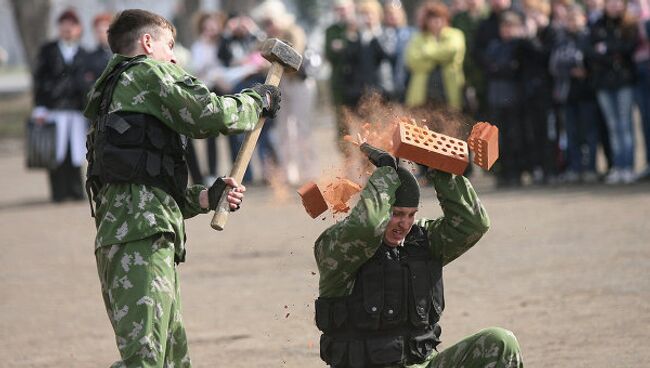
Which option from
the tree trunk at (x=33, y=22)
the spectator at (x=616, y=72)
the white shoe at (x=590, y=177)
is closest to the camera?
the spectator at (x=616, y=72)

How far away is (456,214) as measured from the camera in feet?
19.6

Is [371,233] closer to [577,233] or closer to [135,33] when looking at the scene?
[135,33]

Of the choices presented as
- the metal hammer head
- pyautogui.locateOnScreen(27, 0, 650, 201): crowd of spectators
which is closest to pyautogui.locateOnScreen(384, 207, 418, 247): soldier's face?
the metal hammer head

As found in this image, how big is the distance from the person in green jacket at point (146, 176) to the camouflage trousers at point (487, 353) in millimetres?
1056

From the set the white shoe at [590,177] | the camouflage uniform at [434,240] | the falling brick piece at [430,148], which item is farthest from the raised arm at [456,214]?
the white shoe at [590,177]

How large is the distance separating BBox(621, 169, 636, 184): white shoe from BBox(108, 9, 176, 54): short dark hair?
9494 mm

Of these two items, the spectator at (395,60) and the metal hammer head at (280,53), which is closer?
the metal hammer head at (280,53)

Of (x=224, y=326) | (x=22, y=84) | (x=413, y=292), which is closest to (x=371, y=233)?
(x=413, y=292)

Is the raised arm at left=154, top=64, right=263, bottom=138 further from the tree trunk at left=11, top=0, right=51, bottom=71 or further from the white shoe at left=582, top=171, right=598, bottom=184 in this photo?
the tree trunk at left=11, top=0, right=51, bottom=71

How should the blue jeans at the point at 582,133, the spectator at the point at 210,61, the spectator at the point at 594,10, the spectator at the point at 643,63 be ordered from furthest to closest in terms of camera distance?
1. the spectator at the point at 210,61
2. the blue jeans at the point at 582,133
3. the spectator at the point at 594,10
4. the spectator at the point at 643,63

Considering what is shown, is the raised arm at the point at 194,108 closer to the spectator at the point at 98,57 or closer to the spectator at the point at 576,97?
the spectator at the point at 576,97

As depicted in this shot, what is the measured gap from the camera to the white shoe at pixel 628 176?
580 inches

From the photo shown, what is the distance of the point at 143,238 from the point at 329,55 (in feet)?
37.9

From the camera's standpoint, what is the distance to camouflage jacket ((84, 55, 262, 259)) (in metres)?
5.77
